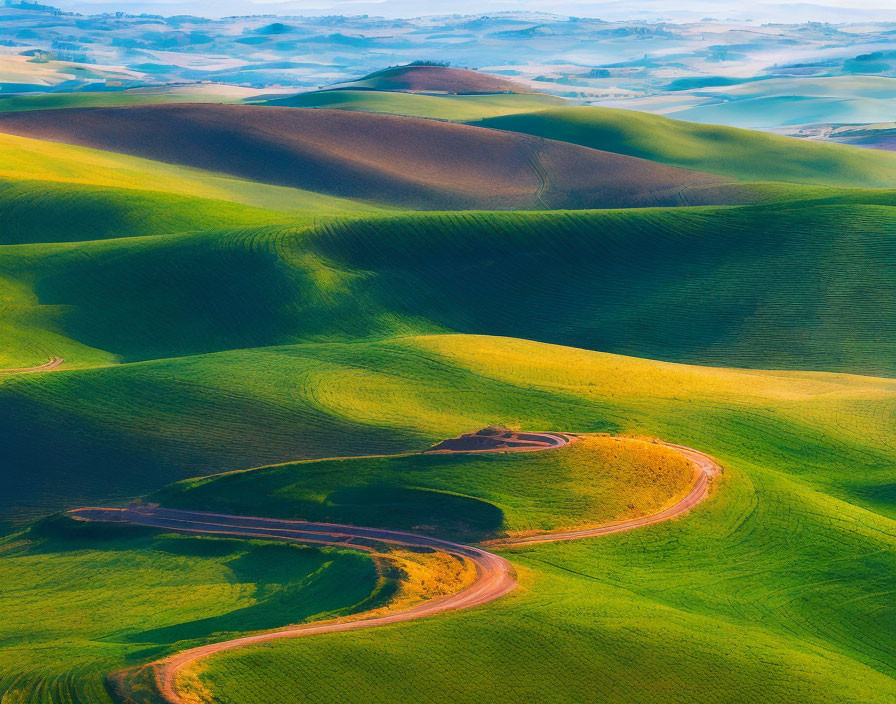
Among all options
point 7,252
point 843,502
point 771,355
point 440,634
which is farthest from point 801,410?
point 7,252

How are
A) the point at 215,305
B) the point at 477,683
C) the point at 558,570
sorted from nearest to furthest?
the point at 477,683 → the point at 558,570 → the point at 215,305

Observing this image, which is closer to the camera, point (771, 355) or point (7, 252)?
point (771, 355)

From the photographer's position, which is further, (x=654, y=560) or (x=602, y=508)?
(x=602, y=508)

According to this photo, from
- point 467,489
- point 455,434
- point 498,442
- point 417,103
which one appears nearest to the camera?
point 467,489

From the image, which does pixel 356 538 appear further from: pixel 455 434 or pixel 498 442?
pixel 455 434

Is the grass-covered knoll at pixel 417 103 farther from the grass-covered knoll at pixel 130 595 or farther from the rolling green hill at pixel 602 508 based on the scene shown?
the grass-covered knoll at pixel 130 595

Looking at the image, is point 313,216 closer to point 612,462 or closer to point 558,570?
point 612,462

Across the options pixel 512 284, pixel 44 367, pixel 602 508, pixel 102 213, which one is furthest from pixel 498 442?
pixel 102 213
